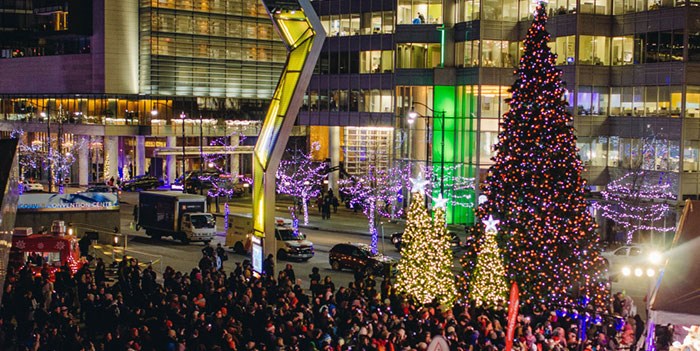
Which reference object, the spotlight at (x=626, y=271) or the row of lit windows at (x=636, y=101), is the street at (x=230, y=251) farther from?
the row of lit windows at (x=636, y=101)

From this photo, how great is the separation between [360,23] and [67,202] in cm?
2931

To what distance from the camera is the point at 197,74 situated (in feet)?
317

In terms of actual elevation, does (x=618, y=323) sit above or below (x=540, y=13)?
below

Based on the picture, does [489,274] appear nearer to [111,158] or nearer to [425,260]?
[425,260]

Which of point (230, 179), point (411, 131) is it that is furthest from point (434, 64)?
point (230, 179)

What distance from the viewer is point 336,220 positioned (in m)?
62.1

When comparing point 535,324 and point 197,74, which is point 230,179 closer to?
point 197,74

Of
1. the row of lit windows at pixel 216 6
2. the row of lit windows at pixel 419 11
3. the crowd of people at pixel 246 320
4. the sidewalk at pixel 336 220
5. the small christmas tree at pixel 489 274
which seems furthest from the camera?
the row of lit windows at pixel 216 6

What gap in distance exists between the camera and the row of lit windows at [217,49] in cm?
9438

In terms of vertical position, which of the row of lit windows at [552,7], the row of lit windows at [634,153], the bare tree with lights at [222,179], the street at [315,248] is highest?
the row of lit windows at [552,7]

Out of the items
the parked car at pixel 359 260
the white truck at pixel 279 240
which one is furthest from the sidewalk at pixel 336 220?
the parked car at pixel 359 260

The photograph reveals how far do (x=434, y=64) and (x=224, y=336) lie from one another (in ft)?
142

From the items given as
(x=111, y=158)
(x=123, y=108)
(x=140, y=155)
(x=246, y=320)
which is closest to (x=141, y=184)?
(x=111, y=158)

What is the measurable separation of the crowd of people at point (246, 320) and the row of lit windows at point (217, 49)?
66.3m
